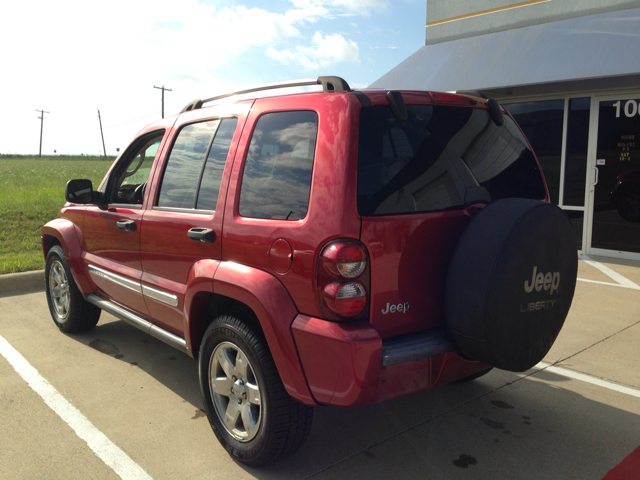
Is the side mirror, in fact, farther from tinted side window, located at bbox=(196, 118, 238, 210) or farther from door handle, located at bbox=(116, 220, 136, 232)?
tinted side window, located at bbox=(196, 118, 238, 210)

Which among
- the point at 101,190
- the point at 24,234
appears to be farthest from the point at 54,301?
the point at 24,234

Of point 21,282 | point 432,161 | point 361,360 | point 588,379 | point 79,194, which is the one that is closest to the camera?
point 361,360

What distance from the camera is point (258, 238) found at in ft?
8.95

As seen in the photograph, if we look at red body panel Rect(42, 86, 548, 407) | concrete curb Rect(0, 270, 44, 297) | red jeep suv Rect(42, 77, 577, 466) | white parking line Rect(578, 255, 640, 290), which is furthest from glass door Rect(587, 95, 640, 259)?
concrete curb Rect(0, 270, 44, 297)

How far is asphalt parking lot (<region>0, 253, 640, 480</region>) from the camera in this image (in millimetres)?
2912

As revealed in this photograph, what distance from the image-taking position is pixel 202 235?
10.0 ft

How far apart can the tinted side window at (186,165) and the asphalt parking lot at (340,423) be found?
139 centimetres

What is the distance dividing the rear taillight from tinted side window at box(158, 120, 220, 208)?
1245mm

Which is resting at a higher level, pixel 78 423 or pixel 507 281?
pixel 507 281

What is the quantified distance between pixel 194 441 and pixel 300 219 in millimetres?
1563

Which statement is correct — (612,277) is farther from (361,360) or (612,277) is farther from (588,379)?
(361,360)

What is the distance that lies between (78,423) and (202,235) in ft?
4.93

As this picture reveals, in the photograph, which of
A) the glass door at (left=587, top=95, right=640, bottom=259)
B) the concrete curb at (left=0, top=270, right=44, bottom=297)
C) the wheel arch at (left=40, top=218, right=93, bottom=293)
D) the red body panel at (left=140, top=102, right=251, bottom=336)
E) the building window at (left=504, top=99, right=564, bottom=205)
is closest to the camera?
the red body panel at (left=140, top=102, right=251, bottom=336)

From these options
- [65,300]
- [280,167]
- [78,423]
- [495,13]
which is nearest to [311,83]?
[280,167]
